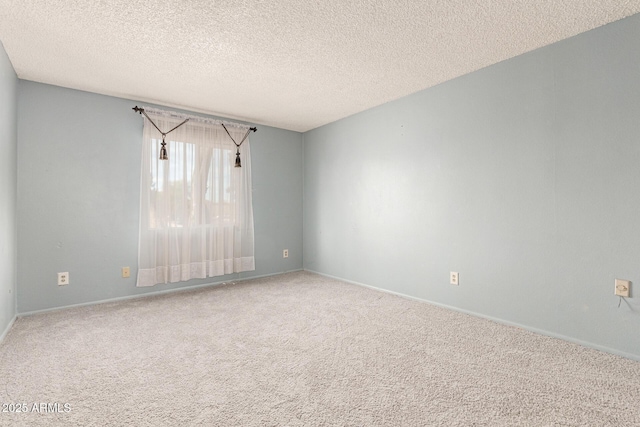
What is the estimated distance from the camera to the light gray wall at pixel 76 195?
3102 mm

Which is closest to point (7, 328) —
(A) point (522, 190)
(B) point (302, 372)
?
(B) point (302, 372)

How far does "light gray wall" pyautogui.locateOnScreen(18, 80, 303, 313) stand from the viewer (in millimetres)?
3102

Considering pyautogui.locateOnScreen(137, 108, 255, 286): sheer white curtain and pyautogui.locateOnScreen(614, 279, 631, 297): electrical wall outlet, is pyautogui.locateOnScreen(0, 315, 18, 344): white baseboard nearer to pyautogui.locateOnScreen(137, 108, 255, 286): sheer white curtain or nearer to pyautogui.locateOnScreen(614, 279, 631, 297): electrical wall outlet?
pyautogui.locateOnScreen(137, 108, 255, 286): sheer white curtain

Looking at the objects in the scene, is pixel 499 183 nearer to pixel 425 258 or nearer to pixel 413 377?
pixel 425 258

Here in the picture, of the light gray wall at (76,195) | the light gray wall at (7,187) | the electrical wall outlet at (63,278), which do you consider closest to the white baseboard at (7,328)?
the light gray wall at (7,187)

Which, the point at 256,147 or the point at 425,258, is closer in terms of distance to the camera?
the point at 425,258

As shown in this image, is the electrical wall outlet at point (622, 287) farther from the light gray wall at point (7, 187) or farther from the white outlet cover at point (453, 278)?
the light gray wall at point (7, 187)

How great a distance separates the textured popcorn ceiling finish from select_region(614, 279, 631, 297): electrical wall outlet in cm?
180

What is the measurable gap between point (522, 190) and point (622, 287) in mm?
937

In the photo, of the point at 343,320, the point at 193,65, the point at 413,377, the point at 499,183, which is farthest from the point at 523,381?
the point at 193,65

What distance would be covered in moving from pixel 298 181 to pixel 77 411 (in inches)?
156

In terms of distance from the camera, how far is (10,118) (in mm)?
2740

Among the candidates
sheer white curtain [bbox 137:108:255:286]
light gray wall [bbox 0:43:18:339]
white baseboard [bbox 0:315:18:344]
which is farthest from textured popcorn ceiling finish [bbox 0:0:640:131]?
white baseboard [bbox 0:315:18:344]

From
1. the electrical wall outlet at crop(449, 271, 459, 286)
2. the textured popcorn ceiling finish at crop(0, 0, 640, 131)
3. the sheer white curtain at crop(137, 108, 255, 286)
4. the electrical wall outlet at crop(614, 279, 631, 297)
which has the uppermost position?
the textured popcorn ceiling finish at crop(0, 0, 640, 131)
